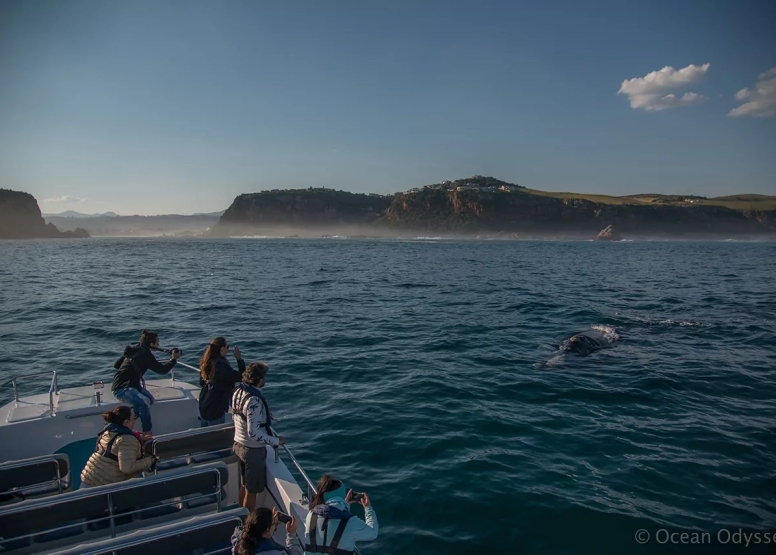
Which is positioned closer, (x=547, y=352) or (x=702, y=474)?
(x=702, y=474)

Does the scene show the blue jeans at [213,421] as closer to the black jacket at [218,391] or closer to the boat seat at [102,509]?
the black jacket at [218,391]

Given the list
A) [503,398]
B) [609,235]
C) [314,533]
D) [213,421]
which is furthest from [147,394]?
[609,235]

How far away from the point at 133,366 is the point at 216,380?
1868mm

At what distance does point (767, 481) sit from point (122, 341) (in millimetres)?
22311

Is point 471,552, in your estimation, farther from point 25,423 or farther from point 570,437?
point 25,423

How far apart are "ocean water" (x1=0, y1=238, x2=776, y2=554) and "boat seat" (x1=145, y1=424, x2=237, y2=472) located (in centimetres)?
278

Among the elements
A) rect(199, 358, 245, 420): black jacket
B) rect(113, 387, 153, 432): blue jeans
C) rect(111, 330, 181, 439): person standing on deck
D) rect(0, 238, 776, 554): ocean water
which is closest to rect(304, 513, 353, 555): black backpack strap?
rect(0, 238, 776, 554): ocean water

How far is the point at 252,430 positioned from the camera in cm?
695

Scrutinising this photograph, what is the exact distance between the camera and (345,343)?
20859mm

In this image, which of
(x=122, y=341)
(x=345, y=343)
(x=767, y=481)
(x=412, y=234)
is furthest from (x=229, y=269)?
(x=412, y=234)

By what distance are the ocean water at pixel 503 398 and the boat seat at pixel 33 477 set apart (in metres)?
4.60

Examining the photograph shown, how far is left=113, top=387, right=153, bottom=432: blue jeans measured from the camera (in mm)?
8750

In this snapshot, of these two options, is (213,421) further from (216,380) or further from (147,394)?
(147,394)

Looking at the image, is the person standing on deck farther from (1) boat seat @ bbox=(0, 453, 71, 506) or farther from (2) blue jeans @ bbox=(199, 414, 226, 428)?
(1) boat seat @ bbox=(0, 453, 71, 506)
